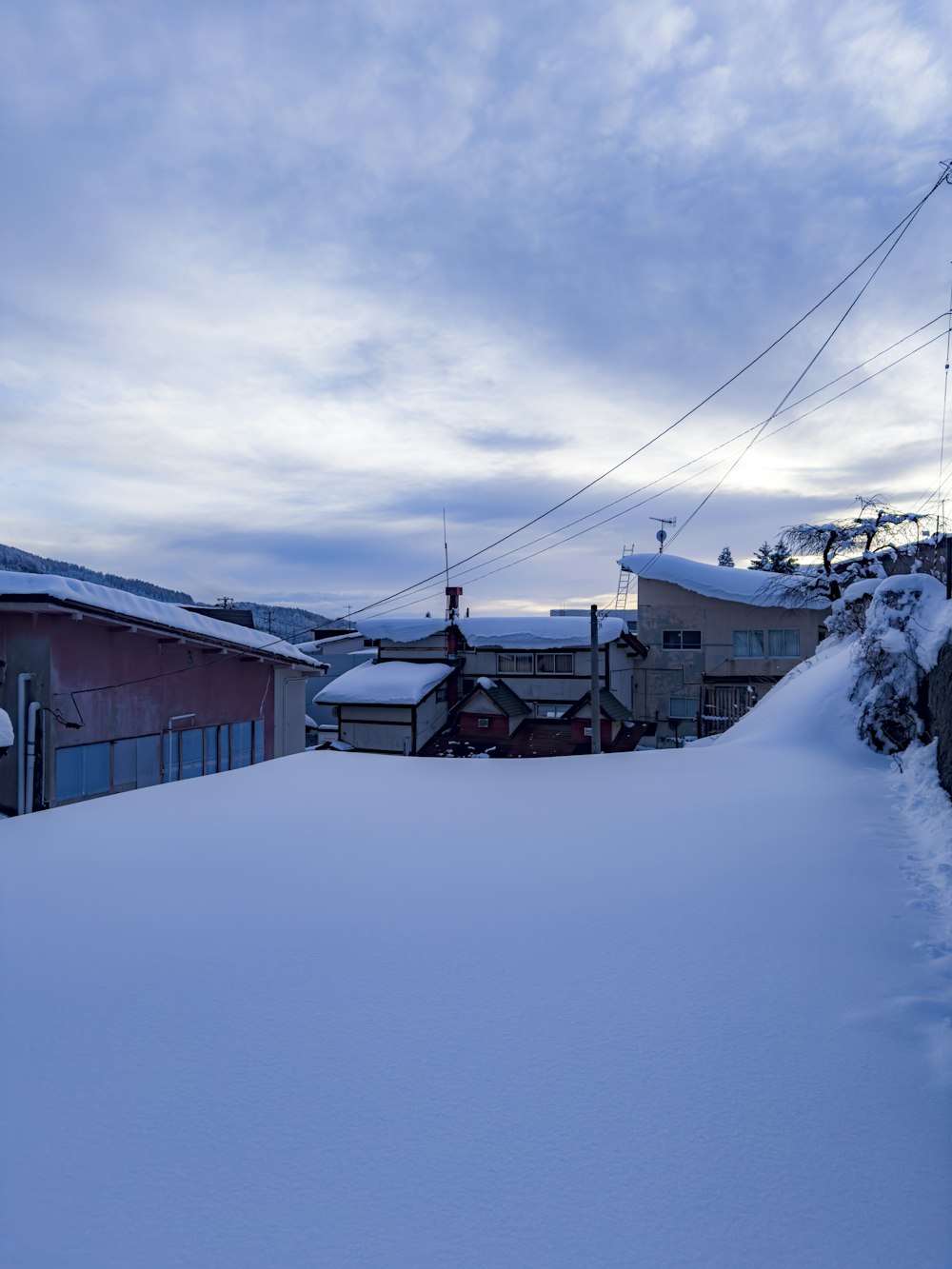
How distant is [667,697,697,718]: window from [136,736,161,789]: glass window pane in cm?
1961

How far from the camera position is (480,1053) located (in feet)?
8.13

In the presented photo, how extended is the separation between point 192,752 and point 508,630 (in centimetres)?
1400

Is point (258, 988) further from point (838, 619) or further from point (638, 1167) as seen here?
point (838, 619)

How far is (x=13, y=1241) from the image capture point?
1.74 meters

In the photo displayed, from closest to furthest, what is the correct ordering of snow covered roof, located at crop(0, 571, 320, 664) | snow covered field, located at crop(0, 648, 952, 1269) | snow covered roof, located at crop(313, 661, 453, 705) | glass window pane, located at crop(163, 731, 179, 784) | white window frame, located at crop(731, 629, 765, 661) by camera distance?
snow covered field, located at crop(0, 648, 952, 1269), snow covered roof, located at crop(0, 571, 320, 664), glass window pane, located at crop(163, 731, 179, 784), snow covered roof, located at crop(313, 661, 453, 705), white window frame, located at crop(731, 629, 765, 661)

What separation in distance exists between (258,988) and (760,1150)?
6.45 ft

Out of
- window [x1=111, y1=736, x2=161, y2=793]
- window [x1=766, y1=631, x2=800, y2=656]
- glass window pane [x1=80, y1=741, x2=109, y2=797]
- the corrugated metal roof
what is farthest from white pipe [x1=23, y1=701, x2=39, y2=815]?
window [x1=766, y1=631, x2=800, y2=656]

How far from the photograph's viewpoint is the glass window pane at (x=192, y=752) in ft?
44.5

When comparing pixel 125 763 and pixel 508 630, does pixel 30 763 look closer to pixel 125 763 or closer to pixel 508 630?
pixel 125 763

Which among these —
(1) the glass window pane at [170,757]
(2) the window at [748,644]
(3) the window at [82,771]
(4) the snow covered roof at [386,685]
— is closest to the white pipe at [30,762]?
(3) the window at [82,771]

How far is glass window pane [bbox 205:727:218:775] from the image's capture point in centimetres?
1425

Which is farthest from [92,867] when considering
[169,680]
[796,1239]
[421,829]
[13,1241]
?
[169,680]

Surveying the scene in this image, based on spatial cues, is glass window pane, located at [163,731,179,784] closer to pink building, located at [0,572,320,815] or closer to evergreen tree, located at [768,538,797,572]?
pink building, located at [0,572,320,815]

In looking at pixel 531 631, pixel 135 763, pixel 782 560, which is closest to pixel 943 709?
pixel 135 763
